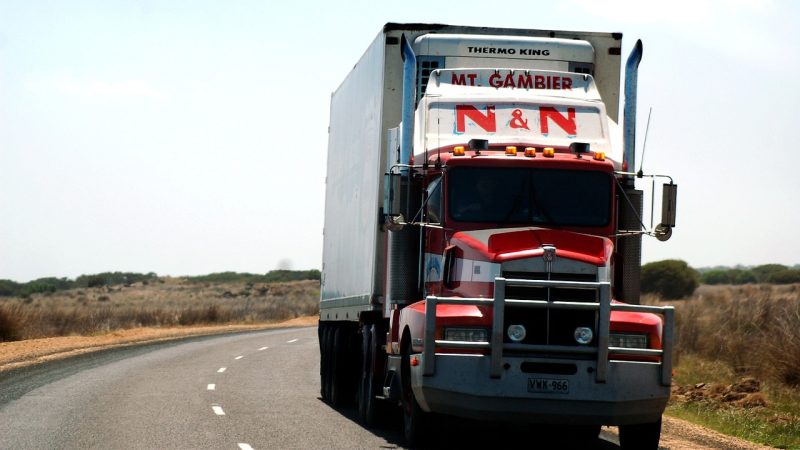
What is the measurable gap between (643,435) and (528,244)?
2.28 meters

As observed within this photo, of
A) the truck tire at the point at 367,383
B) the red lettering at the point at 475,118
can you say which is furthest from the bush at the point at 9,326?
the red lettering at the point at 475,118

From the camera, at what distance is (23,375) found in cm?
2406

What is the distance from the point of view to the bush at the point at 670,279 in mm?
79375

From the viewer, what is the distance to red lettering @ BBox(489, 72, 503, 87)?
14.9 meters

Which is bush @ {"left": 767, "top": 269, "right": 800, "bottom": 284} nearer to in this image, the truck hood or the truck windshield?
the truck windshield

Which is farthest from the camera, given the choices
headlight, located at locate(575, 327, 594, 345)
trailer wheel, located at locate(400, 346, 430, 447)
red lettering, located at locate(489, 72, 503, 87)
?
red lettering, located at locate(489, 72, 503, 87)

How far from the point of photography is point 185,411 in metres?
17.2

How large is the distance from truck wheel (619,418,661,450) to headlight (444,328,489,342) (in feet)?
6.33

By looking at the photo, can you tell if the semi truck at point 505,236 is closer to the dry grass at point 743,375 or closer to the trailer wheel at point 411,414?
the trailer wheel at point 411,414

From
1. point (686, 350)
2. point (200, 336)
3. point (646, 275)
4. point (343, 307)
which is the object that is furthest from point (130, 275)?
point (343, 307)

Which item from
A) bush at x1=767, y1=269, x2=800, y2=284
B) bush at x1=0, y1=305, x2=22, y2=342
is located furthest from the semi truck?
bush at x1=767, y1=269, x2=800, y2=284

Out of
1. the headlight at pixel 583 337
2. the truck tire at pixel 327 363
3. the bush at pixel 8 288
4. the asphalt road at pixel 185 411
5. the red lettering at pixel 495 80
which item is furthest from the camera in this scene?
the bush at pixel 8 288

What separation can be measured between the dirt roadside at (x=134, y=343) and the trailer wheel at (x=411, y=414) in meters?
2.82

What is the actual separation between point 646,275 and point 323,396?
6520cm
